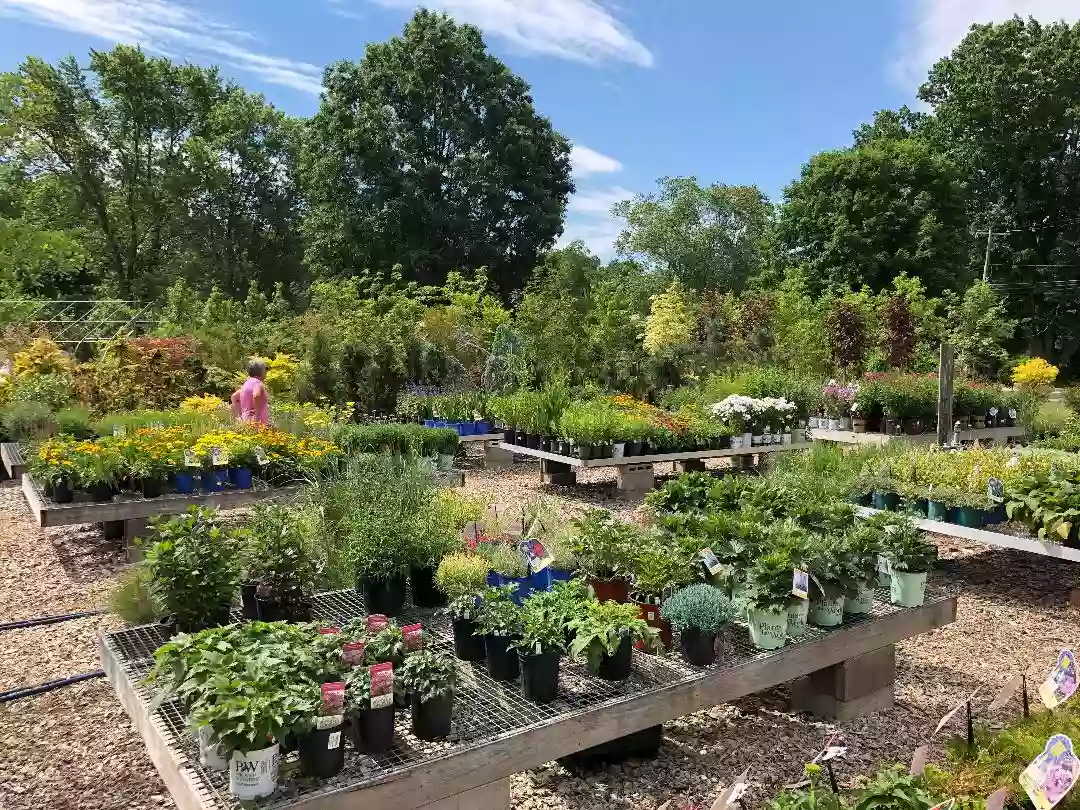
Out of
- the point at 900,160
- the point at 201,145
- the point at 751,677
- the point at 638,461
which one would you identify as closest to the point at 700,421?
the point at 638,461

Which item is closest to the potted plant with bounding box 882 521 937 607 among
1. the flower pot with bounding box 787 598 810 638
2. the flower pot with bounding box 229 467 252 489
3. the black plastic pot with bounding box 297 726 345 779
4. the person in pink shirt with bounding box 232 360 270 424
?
the flower pot with bounding box 787 598 810 638

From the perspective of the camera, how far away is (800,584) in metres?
3.21

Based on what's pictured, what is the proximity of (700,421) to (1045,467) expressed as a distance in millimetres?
3942

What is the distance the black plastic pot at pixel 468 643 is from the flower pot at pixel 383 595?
1.90 feet

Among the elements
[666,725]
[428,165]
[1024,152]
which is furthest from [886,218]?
[666,725]

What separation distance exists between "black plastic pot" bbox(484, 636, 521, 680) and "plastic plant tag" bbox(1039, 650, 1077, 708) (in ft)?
5.56

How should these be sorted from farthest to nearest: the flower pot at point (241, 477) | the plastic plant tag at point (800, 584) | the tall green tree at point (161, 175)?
1. the tall green tree at point (161, 175)
2. the flower pot at point (241, 477)
3. the plastic plant tag at point (800, 584)

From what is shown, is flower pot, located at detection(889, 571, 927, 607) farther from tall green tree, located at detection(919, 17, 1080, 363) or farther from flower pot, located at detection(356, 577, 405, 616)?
tall green tree, located at detection(919, 17, 1080, 363)

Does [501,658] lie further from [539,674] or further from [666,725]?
[666,725]

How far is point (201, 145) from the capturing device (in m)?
25.3

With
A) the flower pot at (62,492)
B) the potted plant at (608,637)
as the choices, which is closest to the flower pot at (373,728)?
the potted plant at (608,637)

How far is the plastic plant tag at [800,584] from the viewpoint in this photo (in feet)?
10.5

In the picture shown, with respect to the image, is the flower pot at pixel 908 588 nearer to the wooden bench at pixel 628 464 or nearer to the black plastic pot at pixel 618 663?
the black plastic pot at pixel 618 663

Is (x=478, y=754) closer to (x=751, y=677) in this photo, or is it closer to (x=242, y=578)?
(x=751, y=677)
